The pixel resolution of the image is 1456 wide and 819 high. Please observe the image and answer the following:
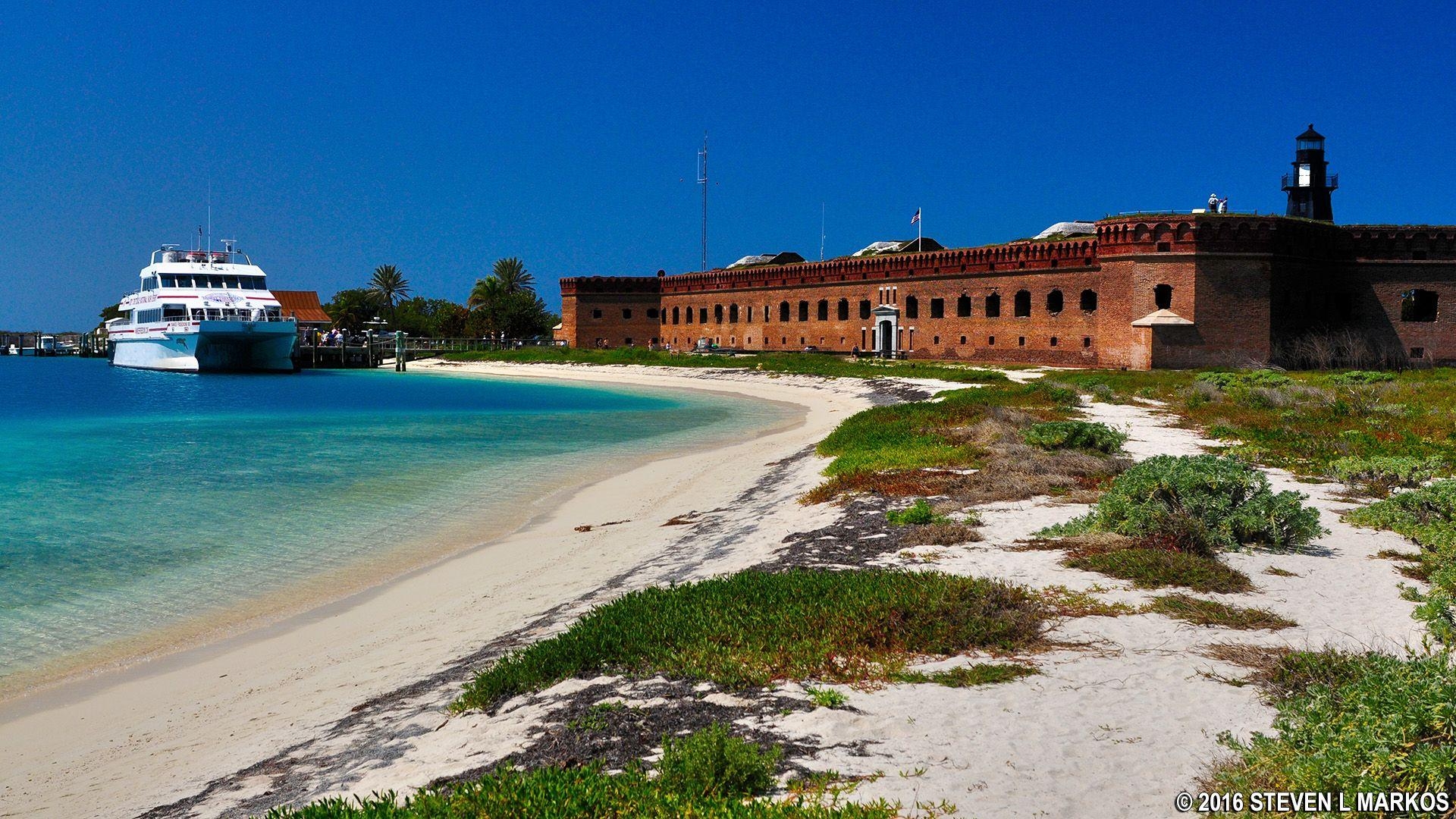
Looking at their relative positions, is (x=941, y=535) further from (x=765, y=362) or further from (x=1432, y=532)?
(x=765, y=362)

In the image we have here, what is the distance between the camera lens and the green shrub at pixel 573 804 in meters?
4.04

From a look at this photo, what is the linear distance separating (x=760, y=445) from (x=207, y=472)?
40.7 feet

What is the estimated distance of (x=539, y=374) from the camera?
209ft

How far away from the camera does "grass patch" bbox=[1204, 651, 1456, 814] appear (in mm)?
3639

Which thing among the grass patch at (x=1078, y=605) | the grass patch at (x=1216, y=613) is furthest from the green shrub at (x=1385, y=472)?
the grass patch at (x=1078, y=605)

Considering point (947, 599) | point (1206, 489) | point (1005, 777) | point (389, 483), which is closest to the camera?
point (1005, 777)

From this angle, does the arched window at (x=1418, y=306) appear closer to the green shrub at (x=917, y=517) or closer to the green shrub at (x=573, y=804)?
the green shrub at (x=917, y=517)

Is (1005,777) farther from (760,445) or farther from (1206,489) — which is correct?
(760,445)

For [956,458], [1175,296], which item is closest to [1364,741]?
[956,458]

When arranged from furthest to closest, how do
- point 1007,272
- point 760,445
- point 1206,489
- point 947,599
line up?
1. point 1007,272
2. point 760,445
3. point 1206,489
4. point 947,599

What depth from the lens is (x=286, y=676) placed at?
26.2 ft

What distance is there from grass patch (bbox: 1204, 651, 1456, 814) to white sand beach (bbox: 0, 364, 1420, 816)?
0.33 meters

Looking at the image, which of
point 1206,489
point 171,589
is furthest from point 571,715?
point 171,589

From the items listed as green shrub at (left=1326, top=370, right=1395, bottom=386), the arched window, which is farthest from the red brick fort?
green shrub at (left=1326, top=370, right=1395, bottom=386)
